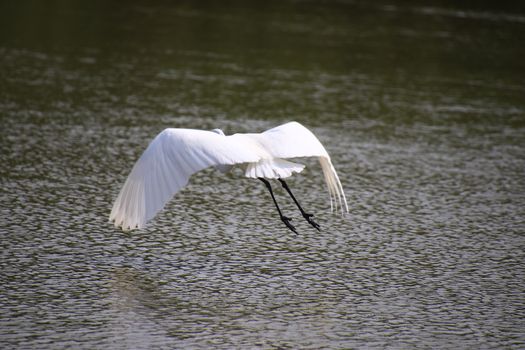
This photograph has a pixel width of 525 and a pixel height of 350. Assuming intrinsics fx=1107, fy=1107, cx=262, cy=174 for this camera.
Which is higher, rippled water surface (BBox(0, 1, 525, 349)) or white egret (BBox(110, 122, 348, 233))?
white egret (BBox(110, 122, 348, 233))

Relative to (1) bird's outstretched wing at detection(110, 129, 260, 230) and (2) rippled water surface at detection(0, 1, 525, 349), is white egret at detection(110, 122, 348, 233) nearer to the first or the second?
(1) bird's outstretched wing at detection(110, 129, 260, 230)

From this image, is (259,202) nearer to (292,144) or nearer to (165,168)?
(292,144)

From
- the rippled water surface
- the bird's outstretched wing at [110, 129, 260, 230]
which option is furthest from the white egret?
the rippled water surface

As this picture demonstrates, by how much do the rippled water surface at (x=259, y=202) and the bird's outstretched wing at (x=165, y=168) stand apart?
0.60 meters

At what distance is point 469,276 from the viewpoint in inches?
373

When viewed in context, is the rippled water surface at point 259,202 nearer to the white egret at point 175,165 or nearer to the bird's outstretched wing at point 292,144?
the white egret at point 175,165

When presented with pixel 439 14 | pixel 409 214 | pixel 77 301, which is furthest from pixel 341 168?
pixel 439 14

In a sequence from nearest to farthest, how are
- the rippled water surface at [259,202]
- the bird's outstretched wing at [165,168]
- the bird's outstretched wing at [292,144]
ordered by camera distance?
the rippled water surface at [259,202]
the bird's outstretched wing at [165,168]
the bird's outstretched wing at [292,144]

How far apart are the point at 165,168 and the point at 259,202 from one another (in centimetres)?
363

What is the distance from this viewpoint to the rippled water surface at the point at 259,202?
801 cm

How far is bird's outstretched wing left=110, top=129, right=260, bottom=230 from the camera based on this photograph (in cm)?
852

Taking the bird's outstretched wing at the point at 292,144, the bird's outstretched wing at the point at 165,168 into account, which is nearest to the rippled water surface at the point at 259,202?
the bird's outstretched wing at the point at 165,168

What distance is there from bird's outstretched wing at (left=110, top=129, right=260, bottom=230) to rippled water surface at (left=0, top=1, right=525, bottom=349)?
1.97 ft

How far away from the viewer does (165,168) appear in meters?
8.59
